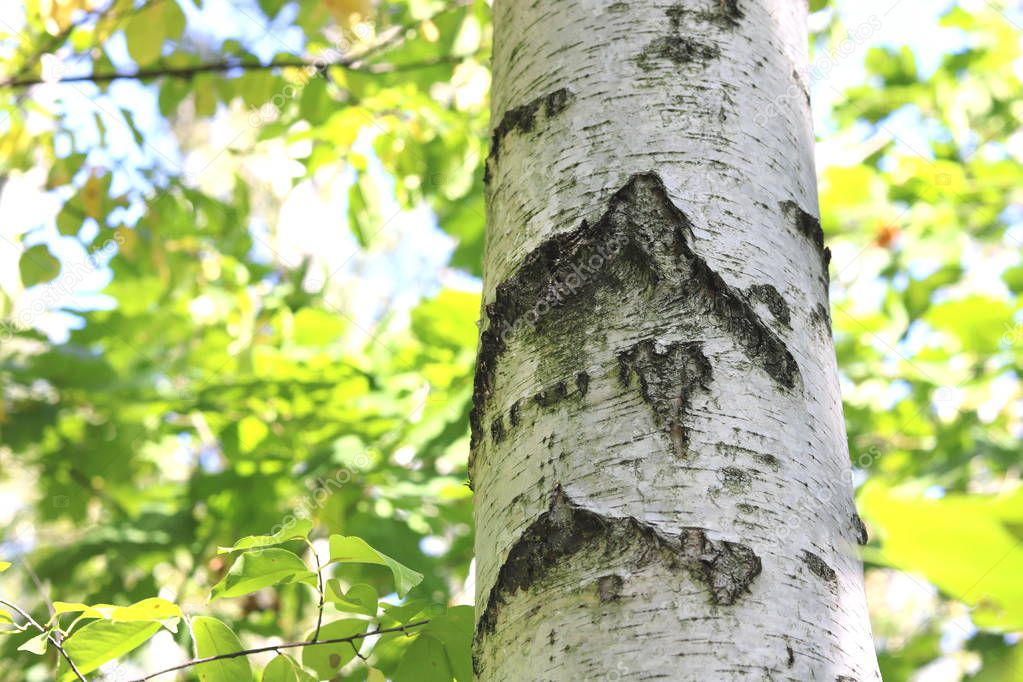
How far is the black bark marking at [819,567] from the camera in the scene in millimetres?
657

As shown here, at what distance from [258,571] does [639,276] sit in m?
0.52

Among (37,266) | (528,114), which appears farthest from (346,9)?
(528,114)

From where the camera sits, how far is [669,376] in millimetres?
704

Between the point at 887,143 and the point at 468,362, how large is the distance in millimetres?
2006

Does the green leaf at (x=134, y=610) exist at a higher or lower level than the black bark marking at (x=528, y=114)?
lower

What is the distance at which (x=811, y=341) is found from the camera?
801mm

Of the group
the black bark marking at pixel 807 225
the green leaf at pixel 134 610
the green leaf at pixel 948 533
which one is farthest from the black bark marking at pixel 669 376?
the green leaf at pixel 134 610

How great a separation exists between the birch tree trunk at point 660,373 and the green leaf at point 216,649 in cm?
33

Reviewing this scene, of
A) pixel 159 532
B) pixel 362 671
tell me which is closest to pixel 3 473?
pixel 159 532

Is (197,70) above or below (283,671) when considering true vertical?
above

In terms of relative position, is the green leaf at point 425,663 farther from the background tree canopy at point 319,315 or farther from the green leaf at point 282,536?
the background tree canopy at point 319,315

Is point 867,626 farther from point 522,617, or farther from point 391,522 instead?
point 391,522

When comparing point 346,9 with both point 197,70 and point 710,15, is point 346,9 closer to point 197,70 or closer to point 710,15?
point 197,70

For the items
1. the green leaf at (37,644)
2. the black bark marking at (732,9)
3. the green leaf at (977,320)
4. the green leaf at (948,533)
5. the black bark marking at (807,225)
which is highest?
the green leaf at (977,320)
